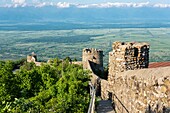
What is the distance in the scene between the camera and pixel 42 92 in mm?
16703

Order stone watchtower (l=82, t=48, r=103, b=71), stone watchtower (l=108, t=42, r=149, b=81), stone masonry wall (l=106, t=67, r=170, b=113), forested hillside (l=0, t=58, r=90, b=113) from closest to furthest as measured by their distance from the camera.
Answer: stone masonry wall (l=106, t=67, r=170, b=113) < stone watchtower (l=108, t=42, r=149, b=81) < forested hillside (l=0, t=58, r=90, b=113) < stone watchtower (l=82, t=48, r=103, b=71)

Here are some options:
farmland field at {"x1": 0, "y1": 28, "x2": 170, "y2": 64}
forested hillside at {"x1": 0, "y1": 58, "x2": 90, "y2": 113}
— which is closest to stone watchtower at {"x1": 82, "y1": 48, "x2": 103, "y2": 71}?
forested hillside at {"x1": 0, "y1": 58, "x2": 90, "y2": 113}

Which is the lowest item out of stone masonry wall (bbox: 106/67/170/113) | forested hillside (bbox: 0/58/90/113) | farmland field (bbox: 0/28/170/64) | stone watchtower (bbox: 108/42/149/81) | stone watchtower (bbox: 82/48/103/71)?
farmland field (bbox: 0/28/170/64)

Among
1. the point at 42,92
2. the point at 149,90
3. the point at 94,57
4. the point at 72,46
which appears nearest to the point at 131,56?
the point at 149,90

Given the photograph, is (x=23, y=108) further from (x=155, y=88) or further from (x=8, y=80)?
(x=155, y=88)

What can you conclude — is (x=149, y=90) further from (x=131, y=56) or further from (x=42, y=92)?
(x=42, y=92)

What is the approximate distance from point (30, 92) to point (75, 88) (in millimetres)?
2982

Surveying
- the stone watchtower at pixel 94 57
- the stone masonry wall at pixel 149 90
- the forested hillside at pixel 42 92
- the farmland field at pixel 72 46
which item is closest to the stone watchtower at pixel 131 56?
the forested hillside at pixel 42 92

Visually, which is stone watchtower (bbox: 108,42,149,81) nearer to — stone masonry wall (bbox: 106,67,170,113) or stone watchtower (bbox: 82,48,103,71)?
stone masonry wall (bbox: 106,67,170,113)

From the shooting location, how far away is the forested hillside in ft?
41.1

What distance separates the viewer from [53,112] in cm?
1300

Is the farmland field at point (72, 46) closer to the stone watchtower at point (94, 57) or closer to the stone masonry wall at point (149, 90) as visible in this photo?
the stone watchtower at point (94, 57)

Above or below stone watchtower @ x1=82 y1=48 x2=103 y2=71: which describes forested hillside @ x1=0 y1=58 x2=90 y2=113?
above

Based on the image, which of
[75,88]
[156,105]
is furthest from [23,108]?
[156,105]
